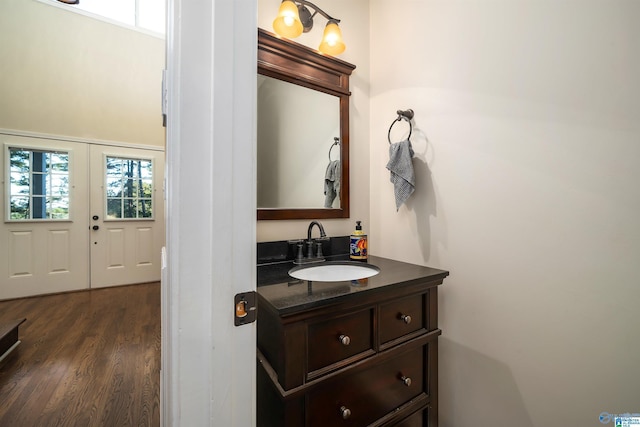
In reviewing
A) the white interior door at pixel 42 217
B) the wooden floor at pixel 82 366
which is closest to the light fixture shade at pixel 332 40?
the wooden floor at pixel 82 366

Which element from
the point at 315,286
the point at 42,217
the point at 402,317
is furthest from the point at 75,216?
the point at 402,317

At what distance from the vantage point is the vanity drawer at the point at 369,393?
2.80 ft

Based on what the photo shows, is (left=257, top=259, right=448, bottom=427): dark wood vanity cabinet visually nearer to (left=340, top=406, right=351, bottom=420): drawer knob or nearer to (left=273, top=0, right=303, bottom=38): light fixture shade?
(left=340, top=406, right=351, bottom=420): drawer knob

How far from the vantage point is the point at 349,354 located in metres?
0.91

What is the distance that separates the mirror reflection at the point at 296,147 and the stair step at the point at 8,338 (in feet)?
8.14

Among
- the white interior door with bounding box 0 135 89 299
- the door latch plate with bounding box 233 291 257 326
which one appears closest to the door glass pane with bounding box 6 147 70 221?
the white interior door with bounding box 0 135 89 299

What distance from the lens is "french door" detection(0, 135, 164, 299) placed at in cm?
339

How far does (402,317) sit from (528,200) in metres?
0.68

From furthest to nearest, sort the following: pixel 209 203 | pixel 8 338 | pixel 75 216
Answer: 1. pixel 75 216
2. pixel 8 338
3. pixel 209 203

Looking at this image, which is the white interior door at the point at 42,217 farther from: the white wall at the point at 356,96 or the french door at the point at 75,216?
the white wall at the point at 356,96

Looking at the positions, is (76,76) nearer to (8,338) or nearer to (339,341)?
(8,338)

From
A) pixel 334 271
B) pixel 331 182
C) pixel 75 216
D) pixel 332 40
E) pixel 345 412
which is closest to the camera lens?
pixel 345 412

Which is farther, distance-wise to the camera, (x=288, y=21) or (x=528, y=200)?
(x=288, y=21)

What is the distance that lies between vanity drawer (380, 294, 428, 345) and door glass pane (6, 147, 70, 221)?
177 inches
